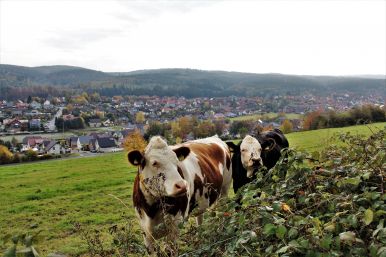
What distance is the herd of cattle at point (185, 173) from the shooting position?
14.1 feet

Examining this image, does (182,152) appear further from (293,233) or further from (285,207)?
(293,233)

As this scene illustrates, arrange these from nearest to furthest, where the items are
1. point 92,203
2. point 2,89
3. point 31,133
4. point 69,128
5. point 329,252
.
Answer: point 329,252, point 92,203, point 31,133, point 69,128, point 2,89

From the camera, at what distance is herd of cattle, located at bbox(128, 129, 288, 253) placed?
4.29m

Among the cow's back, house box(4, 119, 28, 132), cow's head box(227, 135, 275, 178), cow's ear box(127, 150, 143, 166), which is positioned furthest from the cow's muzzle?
house box(4, 119, 28, 132)

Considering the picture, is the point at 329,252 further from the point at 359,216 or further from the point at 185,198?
the point at 185,198

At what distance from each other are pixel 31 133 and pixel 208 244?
121m

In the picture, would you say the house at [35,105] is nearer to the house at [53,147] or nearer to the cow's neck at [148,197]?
the house at [53,147]

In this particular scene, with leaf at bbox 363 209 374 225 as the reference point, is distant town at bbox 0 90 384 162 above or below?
below

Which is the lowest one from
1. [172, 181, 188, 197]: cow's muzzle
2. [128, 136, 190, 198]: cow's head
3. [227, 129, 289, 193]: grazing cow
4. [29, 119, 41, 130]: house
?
[29, 119, 41, 130]: house

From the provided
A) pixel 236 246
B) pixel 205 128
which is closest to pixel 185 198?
pixel 236 246

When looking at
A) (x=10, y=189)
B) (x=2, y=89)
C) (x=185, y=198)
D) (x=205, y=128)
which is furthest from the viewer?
(x=2, y=89)

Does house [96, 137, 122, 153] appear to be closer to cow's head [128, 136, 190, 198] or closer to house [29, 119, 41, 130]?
house [29, 119, 41, 130]

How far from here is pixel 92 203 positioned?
45.7 ft

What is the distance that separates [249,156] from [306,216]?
15.3ft
